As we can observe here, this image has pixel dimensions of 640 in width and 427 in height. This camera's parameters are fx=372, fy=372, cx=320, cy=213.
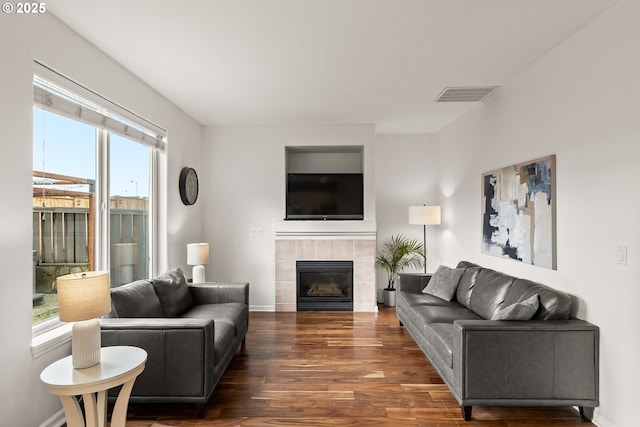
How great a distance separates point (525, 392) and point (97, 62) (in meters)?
3.92

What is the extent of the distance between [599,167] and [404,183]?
3573 millimetres

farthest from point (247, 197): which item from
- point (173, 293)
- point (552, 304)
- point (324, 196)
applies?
point (552, 304)

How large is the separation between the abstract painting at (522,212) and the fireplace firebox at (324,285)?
1.97 meters

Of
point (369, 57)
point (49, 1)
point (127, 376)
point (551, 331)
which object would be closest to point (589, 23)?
point (369, 57)

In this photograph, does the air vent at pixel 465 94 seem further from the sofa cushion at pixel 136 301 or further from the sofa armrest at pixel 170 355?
the sofa cushion at pixel 136 301

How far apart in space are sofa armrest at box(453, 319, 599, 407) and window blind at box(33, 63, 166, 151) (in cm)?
311

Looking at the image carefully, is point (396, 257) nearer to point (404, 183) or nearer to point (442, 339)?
point (404, 183)

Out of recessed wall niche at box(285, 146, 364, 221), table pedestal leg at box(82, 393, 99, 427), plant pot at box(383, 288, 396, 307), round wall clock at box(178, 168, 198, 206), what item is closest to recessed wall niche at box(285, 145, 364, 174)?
recessed wall niche at box(285, 146, 364, 221)

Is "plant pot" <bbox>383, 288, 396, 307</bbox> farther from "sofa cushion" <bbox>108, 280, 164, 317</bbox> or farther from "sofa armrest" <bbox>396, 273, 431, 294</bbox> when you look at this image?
"sofa cushion" <bbox>108, 280, 164, 317</bbox>

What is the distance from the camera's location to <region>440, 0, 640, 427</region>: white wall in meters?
2.19

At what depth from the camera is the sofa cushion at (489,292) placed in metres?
3.19

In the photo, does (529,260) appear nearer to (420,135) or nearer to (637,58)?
(637,58)

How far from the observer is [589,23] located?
2.50 metres

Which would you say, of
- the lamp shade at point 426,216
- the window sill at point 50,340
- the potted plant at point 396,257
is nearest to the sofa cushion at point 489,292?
the lamp shade at point 426,216
